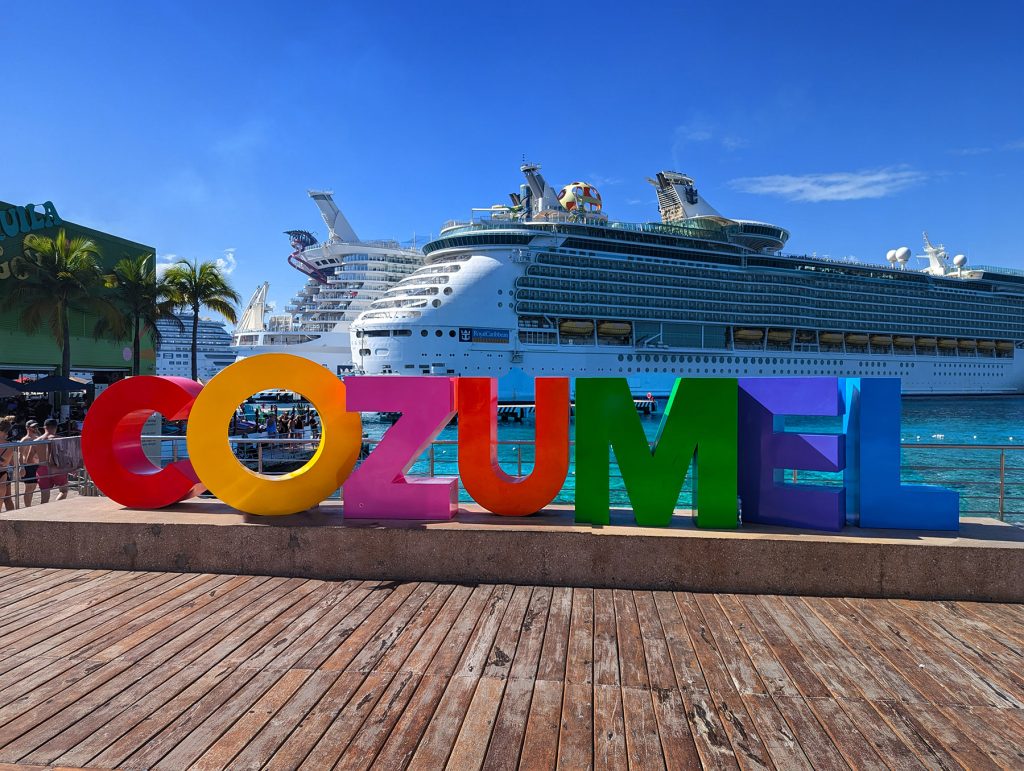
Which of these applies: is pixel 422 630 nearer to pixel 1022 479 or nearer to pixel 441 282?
pixel 1022 479

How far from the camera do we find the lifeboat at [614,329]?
50.5 meters

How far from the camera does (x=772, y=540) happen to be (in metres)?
4.75

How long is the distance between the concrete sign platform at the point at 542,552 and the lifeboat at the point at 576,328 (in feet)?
145

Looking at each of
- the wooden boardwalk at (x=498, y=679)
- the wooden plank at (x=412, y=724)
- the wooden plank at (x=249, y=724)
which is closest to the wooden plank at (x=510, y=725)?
the wooden boardwalk at (x=498, y=679)

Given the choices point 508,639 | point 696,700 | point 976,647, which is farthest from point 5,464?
point 976,647

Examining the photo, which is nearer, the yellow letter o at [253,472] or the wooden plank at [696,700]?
the wooden plank at [696,700]

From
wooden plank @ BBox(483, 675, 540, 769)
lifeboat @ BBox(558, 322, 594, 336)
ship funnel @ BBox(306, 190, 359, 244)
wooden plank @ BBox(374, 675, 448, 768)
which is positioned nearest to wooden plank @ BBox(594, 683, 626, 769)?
wooden plank @ BBox(483, 675, 540, 769)

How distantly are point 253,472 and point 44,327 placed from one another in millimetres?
25961

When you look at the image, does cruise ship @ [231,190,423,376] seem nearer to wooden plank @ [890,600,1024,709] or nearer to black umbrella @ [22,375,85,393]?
black umbrella @ [22,375,85,393]

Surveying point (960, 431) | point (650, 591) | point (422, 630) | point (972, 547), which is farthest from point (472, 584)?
point (960, 431)

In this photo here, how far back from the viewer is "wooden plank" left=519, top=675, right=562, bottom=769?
8.79 feet

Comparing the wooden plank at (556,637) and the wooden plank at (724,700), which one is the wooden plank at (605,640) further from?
the wooden plank at (724,700)

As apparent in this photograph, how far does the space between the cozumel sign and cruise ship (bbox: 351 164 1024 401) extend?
34.5 meters

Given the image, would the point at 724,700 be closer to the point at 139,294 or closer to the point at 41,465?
the point at 41,465
